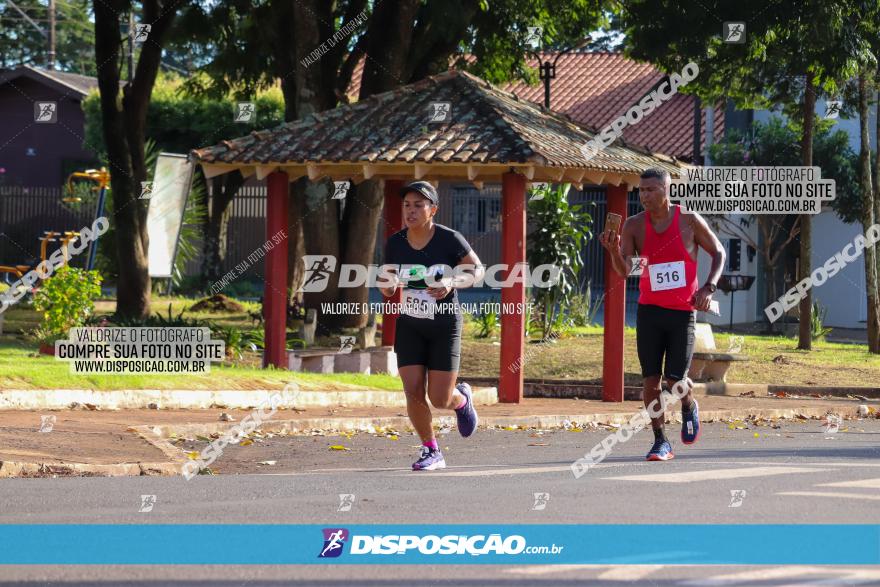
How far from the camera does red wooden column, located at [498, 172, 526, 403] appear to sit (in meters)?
17.4

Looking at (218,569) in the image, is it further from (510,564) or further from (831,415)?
(831,415)

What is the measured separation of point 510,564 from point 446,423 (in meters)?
8.45

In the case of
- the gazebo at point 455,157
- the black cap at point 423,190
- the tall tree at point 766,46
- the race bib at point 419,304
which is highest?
the tall tree at point 766,46

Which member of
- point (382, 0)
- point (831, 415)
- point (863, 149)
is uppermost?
point (382, 0)

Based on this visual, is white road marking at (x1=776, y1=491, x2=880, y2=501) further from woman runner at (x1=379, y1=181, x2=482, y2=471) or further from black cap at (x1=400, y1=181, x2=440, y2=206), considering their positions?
black cap at (x1=400, y1=181, x2=440, y2=206)

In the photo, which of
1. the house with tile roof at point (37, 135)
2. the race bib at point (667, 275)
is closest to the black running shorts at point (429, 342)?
the race bib at point (667, 275)

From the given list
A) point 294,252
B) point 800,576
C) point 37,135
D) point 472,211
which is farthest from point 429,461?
point 37,135

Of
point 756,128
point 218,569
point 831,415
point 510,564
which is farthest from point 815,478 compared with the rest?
point 756,128

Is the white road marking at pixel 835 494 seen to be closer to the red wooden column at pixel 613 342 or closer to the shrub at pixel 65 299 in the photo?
the red wooden column at pixel 613 342

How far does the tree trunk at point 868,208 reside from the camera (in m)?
23.7

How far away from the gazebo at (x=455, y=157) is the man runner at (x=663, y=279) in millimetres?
5865

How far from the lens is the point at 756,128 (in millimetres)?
32031

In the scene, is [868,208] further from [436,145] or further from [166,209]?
[166,209]

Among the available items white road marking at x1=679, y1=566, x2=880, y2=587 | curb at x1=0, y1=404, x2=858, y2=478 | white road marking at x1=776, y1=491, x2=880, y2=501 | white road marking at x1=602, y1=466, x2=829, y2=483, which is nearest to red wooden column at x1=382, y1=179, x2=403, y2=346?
curb at x1=0, y1=404, x2=858, y2=478
